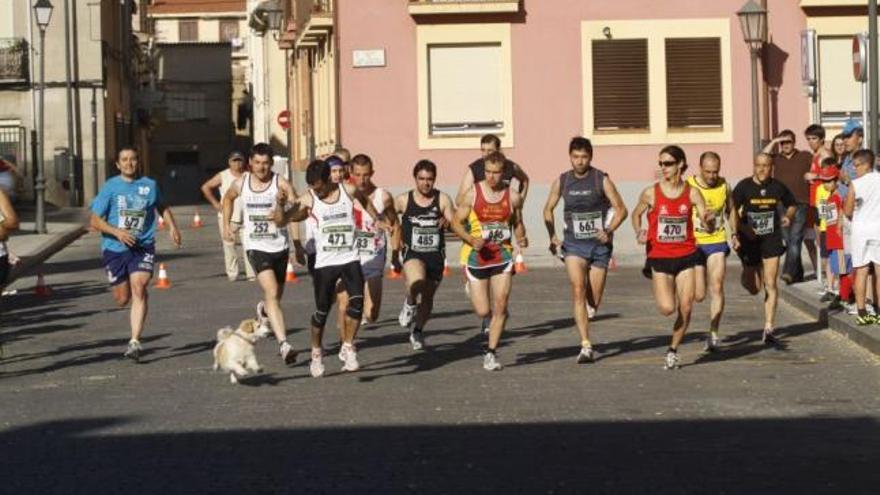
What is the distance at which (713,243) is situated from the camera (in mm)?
16062

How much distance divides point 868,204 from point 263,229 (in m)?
5.32

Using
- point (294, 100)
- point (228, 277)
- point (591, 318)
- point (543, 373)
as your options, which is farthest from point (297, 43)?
point (543, 373)

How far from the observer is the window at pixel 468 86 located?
33.8 m

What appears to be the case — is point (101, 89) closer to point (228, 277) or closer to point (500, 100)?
point (500, 100)

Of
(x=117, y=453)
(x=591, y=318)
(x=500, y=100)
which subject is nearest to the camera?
(x=117, y=453)

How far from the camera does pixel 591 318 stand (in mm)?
19500

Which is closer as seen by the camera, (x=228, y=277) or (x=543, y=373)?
(x=543, y=373)

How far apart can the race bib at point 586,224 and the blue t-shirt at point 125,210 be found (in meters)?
Result: 3.50

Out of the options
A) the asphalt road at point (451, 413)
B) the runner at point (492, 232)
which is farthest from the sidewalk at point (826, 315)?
the runner at point (492, 232)

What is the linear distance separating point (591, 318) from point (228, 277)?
8084 mm

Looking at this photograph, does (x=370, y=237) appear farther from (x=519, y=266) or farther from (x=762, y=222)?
(x=519, y=266)

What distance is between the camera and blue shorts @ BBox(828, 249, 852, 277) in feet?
62.0

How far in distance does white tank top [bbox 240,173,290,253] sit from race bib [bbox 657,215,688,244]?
295 centimetres

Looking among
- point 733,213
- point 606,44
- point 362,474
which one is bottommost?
point 362,474
